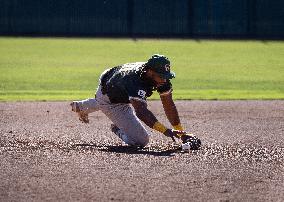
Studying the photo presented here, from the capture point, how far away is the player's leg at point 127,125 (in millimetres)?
9328

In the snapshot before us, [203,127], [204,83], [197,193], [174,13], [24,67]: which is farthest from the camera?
[174,13]

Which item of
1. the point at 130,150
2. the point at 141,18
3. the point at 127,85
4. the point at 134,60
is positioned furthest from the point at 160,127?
the point at 141,18

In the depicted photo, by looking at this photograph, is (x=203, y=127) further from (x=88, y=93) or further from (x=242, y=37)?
(x=242, y=37)

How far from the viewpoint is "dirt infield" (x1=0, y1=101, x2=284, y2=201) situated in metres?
6.58

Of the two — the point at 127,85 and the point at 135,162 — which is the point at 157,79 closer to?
the point at 127,85

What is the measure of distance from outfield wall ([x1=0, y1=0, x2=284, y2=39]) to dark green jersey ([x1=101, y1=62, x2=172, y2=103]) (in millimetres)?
23569

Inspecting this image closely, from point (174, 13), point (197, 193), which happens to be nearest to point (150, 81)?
point (197, 193)

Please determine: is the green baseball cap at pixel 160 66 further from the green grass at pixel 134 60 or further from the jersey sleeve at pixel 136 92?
the green grass at pixel 134 60

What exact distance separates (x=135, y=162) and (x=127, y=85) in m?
1.04

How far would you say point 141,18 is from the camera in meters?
32.9

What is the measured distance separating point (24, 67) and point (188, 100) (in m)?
7.06

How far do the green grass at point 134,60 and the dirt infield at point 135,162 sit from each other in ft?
11.1

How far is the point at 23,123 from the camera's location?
37.5 ft

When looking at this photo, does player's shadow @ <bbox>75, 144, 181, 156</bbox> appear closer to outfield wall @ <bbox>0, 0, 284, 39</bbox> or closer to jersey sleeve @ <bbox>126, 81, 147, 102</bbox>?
jersey sleeve @ <bbox>126, 81, 147, 102</bbox>
